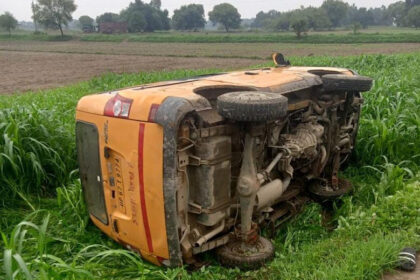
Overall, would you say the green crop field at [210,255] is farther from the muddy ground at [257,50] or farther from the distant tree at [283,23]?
the distant tree at [283,23]

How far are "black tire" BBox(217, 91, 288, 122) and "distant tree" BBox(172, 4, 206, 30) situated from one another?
3379 inches

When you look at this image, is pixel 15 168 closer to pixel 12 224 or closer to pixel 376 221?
pixel 12 224

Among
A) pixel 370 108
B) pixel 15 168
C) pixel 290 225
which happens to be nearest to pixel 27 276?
pixel 15 168

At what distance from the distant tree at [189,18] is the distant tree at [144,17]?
17.3ft

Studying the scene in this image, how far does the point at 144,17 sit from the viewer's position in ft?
235

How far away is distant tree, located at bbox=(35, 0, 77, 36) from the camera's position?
6769 centimetres

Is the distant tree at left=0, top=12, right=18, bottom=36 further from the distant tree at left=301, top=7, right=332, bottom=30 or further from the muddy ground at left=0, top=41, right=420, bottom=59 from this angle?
the distant tree at left=301, top=7, right=332, bottom=30

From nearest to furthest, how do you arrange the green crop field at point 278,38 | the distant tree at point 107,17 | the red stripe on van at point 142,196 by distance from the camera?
the red stripe on van at point 142,196
the green crop field at point 278,38
the distant tree at point 107,17

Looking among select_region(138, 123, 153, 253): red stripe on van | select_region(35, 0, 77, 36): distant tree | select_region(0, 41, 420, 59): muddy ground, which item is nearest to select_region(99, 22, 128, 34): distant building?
select_region(35, 0, 77, 36): distant tree

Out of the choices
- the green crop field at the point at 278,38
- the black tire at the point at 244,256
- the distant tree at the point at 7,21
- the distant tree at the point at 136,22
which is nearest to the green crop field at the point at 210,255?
the black tire at the point at 244,256

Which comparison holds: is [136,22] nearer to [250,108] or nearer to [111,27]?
[111,27]

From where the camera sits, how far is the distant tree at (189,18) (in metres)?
84.8

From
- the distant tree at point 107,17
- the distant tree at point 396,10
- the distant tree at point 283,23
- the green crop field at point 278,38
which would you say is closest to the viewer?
the green crop field at point 278,38

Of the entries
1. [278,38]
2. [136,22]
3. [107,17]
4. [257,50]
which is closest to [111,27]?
[136,22]
